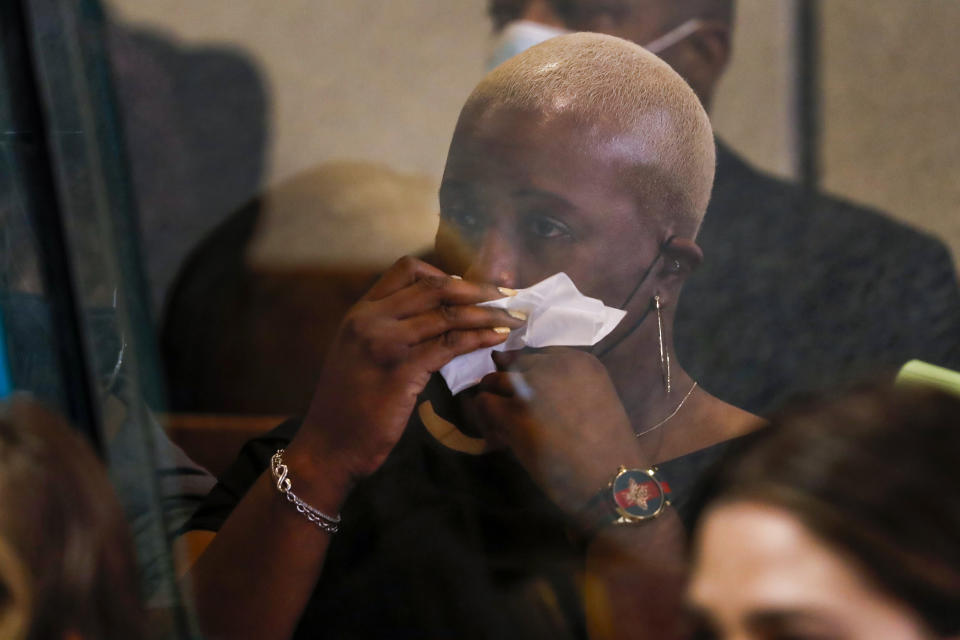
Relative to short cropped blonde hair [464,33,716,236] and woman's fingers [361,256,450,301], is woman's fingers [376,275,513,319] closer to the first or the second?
→ woman's fingers [361,256,450,301]

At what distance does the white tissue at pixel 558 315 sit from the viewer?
2.38 feet

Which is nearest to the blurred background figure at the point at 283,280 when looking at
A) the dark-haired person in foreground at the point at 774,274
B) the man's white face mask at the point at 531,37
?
the man's white face mask at the point at 531,37

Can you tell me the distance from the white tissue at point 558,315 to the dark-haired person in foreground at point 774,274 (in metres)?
0.06

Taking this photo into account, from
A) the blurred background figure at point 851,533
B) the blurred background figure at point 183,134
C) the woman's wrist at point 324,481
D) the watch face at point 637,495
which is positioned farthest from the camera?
the blurred background figure at point 183,134

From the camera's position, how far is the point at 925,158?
2.30 feet

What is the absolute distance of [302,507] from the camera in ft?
2.61

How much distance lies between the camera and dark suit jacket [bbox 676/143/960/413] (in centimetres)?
70

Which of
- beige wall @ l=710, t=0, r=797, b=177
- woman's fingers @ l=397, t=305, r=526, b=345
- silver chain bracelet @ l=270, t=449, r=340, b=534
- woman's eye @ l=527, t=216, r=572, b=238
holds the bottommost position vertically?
silver chain bracelet @ l=270, t=449, r=340, b=534

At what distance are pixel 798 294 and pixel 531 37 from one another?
291 millimetres

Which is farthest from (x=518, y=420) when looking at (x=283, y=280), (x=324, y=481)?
(x=283, y=280)

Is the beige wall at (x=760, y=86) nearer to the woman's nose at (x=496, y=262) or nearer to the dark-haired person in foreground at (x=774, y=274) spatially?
the dark-haired person in foreground at (x=774, y=274)

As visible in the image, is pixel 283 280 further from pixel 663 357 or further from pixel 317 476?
pixel 663 357

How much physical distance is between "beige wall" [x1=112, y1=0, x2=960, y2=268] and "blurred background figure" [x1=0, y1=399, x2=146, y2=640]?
33 cm

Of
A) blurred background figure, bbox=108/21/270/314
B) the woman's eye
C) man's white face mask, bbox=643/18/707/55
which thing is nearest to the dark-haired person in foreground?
man's white face mask, bbox=643/18/707/55
